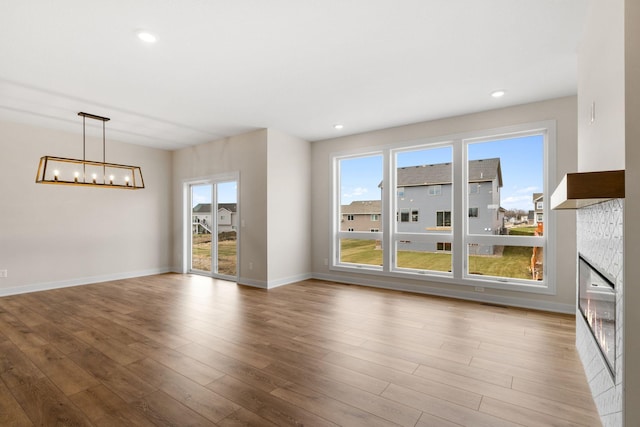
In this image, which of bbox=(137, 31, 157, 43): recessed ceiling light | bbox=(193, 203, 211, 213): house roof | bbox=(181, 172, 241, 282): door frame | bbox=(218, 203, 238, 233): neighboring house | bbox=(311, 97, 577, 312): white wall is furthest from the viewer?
bbox=(193, 203, 211, 213): house roof

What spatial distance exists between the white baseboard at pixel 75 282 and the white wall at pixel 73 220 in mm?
14

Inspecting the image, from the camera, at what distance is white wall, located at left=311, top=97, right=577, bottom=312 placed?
4.18 m

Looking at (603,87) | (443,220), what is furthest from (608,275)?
(443,220)

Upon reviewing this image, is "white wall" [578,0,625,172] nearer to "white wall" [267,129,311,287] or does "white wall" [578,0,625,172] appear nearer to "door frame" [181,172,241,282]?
"white wall" [267,129,311,287]

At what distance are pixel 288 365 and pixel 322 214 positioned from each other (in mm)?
4029

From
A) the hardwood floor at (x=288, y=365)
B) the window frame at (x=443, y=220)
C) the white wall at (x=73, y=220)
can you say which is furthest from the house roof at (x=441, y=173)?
the white wall at (x=73, y=220)

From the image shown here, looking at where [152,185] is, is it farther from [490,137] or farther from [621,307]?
[621,307]

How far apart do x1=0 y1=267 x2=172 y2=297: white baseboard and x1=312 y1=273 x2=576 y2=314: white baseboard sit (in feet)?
12.5

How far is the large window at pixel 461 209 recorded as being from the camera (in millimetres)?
4531

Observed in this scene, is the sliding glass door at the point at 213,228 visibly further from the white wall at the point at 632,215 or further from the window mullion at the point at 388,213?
the white wall at the point at 632,215

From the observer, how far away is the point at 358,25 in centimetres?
267

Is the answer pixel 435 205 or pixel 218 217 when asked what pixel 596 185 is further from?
pixel 218 217

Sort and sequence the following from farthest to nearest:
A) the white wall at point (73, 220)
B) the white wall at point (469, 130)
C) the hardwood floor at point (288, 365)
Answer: the white wall at point (73, 220) < the white wall at point (469, 130) < the hardwood floor at point (288, 365)

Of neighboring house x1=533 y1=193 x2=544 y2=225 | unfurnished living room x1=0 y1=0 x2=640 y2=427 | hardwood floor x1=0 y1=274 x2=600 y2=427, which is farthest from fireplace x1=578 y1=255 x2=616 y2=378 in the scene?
neighboring house x1=533 y1=193 x2=544 y2=225
